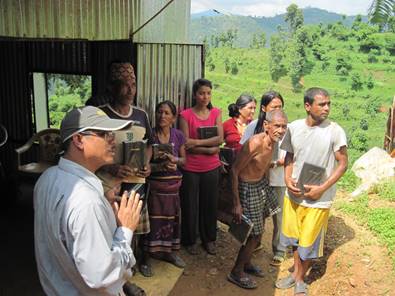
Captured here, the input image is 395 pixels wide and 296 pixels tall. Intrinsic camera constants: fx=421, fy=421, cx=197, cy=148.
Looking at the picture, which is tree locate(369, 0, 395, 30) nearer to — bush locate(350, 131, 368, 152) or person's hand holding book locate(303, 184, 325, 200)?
person's hand holding book locate(303, 184, 325, 200)

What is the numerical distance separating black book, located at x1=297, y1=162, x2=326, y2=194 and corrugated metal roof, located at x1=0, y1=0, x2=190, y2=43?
206cm

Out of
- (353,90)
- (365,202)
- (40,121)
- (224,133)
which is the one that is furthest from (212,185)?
(353,90)

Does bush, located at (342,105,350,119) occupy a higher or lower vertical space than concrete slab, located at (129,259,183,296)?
lower

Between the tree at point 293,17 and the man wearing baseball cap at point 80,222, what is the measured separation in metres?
46.1

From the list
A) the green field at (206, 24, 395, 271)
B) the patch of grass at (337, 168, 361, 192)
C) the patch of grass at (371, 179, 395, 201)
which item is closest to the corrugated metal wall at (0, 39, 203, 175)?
the patch of grass at (371, 179, 395, 201)

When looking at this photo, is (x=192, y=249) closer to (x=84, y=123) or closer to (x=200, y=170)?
(x=200, y=170)

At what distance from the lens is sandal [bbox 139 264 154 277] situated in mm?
4262

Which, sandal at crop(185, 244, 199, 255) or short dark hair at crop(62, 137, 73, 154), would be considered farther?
sandal at crop(185, 244, 199, 255)

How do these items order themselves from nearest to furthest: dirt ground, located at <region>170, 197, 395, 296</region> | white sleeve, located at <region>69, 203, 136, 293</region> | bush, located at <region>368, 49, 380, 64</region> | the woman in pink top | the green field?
1. white sleeve, located at <region>69, 203, 136, 293</region>
2. dirt ground, located at <region>170, 197, 395, 296</region>
3. the woman in pink top
4. the green field
5. bush, located at <region>368, 49, 380, 64</region>

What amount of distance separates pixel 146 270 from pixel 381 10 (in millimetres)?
4871

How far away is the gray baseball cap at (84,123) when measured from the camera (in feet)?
6.05

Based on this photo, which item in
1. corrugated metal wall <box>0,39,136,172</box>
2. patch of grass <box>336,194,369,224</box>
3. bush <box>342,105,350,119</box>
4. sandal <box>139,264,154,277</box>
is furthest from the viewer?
bush <box>342,105,350,119</box>

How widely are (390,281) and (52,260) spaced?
3.48 m

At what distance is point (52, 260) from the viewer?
1.86 meters
